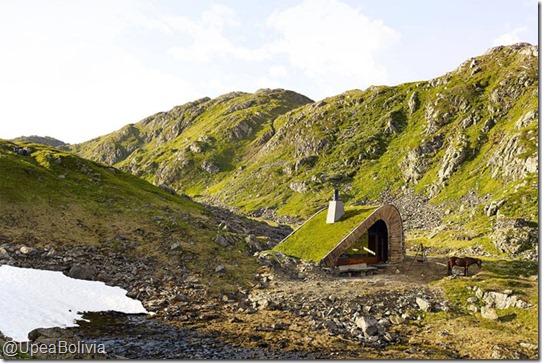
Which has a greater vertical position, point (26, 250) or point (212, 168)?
point (212, 168)

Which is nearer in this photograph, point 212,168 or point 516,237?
point 516,237

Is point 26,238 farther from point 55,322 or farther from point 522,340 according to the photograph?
point 522,340

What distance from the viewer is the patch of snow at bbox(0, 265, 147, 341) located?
22.6m

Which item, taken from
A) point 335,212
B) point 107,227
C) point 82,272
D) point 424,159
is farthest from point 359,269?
point 424,159

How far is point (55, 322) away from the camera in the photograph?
23.7 meters

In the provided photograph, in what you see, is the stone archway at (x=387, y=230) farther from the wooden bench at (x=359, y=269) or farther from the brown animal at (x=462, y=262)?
the brown animal at (x=462, y=262)

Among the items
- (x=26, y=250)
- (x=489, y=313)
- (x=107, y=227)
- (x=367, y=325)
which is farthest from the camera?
(x=107, y=227)

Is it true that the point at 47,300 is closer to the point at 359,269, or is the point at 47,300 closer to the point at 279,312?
the point at 279,312

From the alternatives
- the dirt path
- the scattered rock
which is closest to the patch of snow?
the scattered rock

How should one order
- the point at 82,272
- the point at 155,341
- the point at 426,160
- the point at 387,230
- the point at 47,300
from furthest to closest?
the point at 426,160 → the point at 387,230 → the point at 82,272 → the point at 47,300 → the point at 155,341

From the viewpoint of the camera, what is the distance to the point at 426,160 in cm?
11606

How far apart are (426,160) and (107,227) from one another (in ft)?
315

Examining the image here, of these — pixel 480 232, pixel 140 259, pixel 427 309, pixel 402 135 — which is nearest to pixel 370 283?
pixel 427 309

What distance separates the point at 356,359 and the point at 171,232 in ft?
96.9
